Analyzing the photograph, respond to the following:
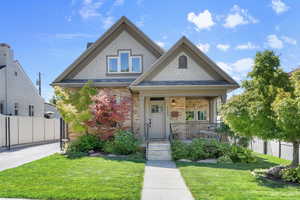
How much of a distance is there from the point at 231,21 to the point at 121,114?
475 inches

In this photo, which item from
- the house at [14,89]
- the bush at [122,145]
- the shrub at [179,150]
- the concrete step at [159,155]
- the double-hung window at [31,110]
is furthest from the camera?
the double-hung window at [31,110]

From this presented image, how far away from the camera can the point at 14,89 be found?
1962 centimetres

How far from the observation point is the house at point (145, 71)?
1216cm

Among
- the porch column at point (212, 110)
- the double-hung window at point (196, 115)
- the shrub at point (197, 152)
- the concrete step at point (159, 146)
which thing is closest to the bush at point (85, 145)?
the concrete step at point (159, 146)

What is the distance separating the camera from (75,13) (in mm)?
15164

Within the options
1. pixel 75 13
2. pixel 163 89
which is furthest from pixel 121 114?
pixel 75 13

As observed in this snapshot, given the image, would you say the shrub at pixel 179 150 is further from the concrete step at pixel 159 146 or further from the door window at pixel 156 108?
the door window at pixel 156 108

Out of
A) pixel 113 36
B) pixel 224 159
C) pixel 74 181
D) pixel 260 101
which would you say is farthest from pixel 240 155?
pixel 113 36

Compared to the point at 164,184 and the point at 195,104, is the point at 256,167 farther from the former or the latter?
the point at 195,104

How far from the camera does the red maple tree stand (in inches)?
445

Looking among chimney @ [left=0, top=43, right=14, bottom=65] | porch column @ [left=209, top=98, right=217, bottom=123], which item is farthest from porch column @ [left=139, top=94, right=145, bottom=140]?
chimney @ [left=0, top=43, right=14, bottom=65]

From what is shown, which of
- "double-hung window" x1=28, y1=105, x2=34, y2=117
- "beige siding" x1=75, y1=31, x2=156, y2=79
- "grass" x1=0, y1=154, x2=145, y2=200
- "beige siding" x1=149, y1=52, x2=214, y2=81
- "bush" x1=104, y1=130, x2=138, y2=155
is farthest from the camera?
"double-hung window" x1=28, y1=105, x2=34, y2=117

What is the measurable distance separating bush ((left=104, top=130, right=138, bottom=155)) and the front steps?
0.84m

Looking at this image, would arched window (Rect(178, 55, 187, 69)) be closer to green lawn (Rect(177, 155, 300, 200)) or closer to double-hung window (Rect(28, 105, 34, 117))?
green lawn (Rect(177, 155, 300, 200))
